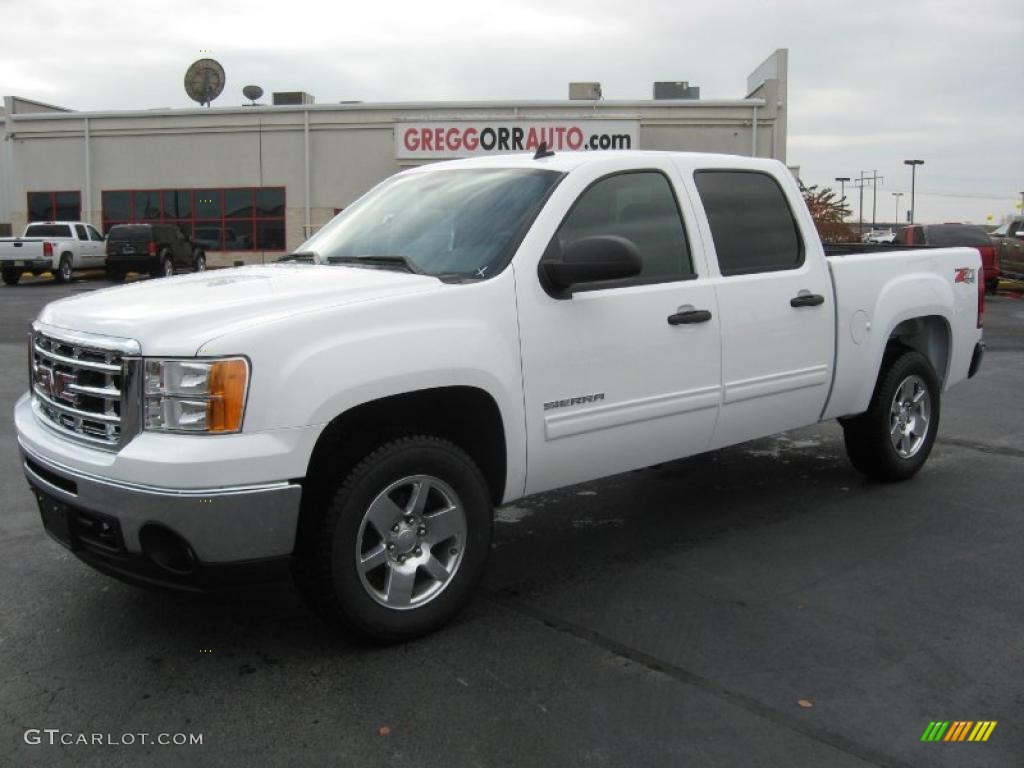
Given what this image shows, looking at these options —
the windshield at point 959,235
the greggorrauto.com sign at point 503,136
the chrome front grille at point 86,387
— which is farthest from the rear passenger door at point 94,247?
the chrome front grille at point 86,387

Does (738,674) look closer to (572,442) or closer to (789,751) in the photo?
(789,751)

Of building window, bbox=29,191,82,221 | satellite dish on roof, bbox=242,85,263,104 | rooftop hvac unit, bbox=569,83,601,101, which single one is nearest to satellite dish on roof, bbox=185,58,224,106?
satellite dish on roof, bbox=242,85,263,104

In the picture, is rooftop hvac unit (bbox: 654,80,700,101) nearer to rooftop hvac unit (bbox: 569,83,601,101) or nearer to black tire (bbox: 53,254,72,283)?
rooftop hvac unit (bbox: 569,83,601,101)

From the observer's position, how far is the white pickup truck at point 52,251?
91.2ft

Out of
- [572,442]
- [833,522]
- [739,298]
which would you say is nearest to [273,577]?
[572,442]

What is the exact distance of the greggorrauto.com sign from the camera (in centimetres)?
3031

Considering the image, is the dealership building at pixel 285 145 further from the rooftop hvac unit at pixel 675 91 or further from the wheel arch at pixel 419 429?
the wheel arch at pixel 419 429

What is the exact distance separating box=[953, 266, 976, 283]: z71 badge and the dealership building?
23.9 metres

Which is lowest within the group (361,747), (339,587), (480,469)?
(361,747)

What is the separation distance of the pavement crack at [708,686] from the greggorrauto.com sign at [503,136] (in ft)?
87.2

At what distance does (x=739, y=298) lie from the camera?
4.99 meters

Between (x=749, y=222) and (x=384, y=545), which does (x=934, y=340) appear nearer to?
(x=749, y=222)

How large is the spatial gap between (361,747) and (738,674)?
138 cm

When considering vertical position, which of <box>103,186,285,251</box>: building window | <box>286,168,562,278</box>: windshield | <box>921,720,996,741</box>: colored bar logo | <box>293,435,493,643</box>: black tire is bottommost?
<box>921,720,996,741</box>: colored bar logo
